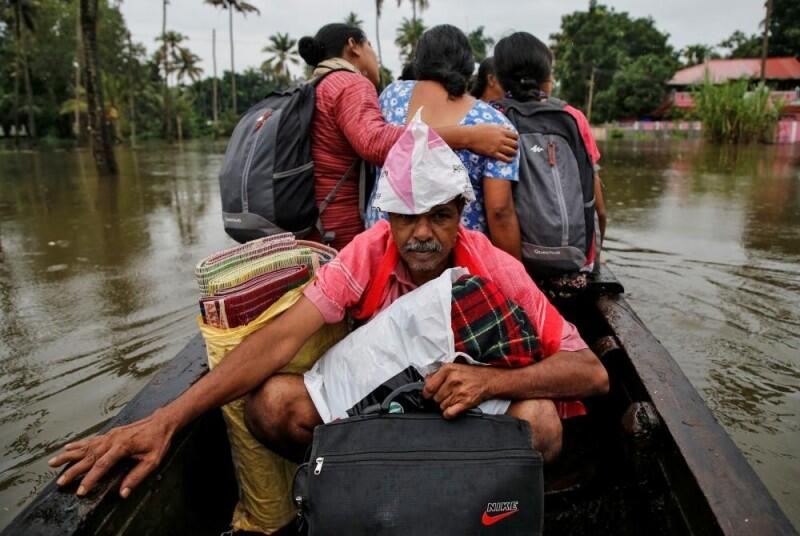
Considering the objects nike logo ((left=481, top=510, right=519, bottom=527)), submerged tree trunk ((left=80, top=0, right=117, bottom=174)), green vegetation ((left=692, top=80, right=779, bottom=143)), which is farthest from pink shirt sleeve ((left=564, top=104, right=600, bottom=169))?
green vegetation ((left=692, top=80, right=779, bottom=143))

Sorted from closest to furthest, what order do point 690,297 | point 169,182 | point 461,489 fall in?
point 461,489 < point 690,297 < point 169,182

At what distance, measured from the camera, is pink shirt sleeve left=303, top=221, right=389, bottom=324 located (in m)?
1.76

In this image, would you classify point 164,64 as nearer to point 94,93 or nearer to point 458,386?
point 94,93

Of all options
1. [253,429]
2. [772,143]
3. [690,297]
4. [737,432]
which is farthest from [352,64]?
[772,143]

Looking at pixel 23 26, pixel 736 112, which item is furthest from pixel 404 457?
pixel 23 26

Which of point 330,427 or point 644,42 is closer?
point 330,427

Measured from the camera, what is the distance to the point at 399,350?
165 cm

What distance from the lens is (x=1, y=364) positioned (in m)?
3.43

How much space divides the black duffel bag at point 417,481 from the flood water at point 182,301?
1.36 metres

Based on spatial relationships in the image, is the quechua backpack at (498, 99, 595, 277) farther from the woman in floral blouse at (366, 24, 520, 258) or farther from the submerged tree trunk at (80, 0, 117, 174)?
the submerged tree trunk at (80, 0, 117, 174)

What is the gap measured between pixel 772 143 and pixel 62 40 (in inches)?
1465

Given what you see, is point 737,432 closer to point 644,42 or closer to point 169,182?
Result: point 169,182

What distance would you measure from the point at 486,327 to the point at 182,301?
11.7 feet

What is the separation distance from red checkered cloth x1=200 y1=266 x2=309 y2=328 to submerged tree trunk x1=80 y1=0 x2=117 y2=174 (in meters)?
12.5
